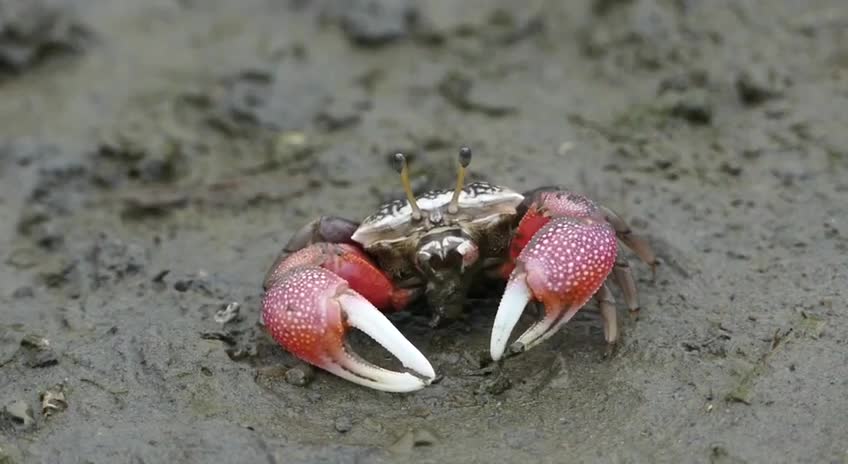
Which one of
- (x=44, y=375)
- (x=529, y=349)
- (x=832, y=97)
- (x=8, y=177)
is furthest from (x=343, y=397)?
(x=832, y=97)

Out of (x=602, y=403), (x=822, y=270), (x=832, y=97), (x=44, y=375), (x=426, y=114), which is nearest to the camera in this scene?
(x=602, y=403)

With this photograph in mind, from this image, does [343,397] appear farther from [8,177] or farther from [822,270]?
[8,177]

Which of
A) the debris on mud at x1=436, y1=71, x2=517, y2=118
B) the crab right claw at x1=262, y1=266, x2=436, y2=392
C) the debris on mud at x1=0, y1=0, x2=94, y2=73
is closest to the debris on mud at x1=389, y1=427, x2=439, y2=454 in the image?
the crab right claw at x1=262, y1=266, x2=436, y2=392

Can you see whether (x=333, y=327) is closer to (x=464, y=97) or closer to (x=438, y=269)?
(x=438, y=269)

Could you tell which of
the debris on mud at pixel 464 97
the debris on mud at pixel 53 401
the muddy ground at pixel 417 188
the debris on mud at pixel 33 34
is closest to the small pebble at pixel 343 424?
the muddy ground at pixel 417 188

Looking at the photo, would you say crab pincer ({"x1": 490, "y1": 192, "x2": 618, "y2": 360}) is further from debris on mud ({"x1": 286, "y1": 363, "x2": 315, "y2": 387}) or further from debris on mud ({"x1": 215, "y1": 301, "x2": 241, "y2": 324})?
debris on mud ({"x1": 215, "y1": 301, "x2": 241, "y2": 324})

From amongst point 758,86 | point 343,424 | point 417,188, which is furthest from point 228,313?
point 758,86
